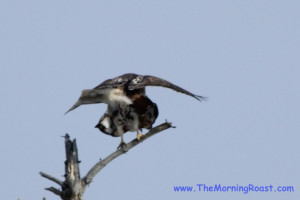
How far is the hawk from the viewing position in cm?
1295

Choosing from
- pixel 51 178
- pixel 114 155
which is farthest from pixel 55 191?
pixel 114 155

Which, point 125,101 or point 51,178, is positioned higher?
point 125,101

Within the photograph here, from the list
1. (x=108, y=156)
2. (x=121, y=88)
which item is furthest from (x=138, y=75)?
(x=108, y=156)

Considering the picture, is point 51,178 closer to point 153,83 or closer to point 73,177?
point 73,177

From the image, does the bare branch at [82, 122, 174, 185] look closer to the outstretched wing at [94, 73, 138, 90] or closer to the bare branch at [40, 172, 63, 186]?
the bare branch at [40, 172, 63, 186]

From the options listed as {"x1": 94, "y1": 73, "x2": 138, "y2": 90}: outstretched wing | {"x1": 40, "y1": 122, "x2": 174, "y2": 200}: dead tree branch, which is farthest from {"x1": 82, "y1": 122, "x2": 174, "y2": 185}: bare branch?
{"x1": 94, "y1": 73, "x2": 138, "y2": 90}: outstretched wing

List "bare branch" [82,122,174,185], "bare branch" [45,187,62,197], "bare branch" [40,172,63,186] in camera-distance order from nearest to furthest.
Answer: "bare branch" [40,172,63,186]
"bare branch" [45,187,62,197]
"bare branch" [82,122,174,185]

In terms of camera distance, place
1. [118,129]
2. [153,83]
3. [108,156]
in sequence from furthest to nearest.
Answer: [118,129] < [153,83] < [108,156]

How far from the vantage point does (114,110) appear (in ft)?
46.5

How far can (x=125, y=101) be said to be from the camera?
13.9m

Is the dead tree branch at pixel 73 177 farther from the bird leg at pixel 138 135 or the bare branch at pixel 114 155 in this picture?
the bird leg at pixel 138 135

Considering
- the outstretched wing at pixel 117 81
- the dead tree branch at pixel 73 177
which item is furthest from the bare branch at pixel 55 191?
the outstretched wing at pixel 117 81

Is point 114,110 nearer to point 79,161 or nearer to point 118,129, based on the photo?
point 118,129

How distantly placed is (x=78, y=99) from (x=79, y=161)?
8.19 ft
